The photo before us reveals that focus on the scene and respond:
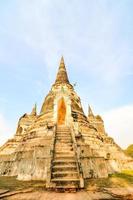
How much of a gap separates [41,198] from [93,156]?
5.06 m

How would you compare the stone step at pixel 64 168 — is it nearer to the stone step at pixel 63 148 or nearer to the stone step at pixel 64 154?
the stone step at pixel 64 154

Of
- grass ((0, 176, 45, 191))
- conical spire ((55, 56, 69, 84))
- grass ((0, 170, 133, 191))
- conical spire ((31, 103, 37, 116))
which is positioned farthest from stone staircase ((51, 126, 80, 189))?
conical spire ((31, 103, 37, 116))

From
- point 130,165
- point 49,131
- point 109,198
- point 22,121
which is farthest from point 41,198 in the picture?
point 22,121

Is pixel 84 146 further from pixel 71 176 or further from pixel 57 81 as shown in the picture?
pixel 57 81

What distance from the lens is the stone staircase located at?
6102 mm

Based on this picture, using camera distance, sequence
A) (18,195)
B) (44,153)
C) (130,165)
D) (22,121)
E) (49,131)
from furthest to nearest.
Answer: (22,121) < (130,165) < (49,131) < (44,153) < (18,195)

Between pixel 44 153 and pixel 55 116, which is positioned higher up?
pixel 55 116

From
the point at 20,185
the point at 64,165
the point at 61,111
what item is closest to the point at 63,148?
the point at 64,165

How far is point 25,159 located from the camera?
9125 mm

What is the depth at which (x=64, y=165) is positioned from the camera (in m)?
7.16

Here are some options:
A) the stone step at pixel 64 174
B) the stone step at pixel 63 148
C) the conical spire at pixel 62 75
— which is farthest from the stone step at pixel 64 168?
the conical spire at pixel 62 75

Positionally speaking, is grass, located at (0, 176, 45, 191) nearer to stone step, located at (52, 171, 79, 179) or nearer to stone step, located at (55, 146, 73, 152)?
stone step, located at (52, 171, 79, 179)

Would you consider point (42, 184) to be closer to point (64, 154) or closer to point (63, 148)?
point (64, 154)

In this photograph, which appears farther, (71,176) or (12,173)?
(12,173)
